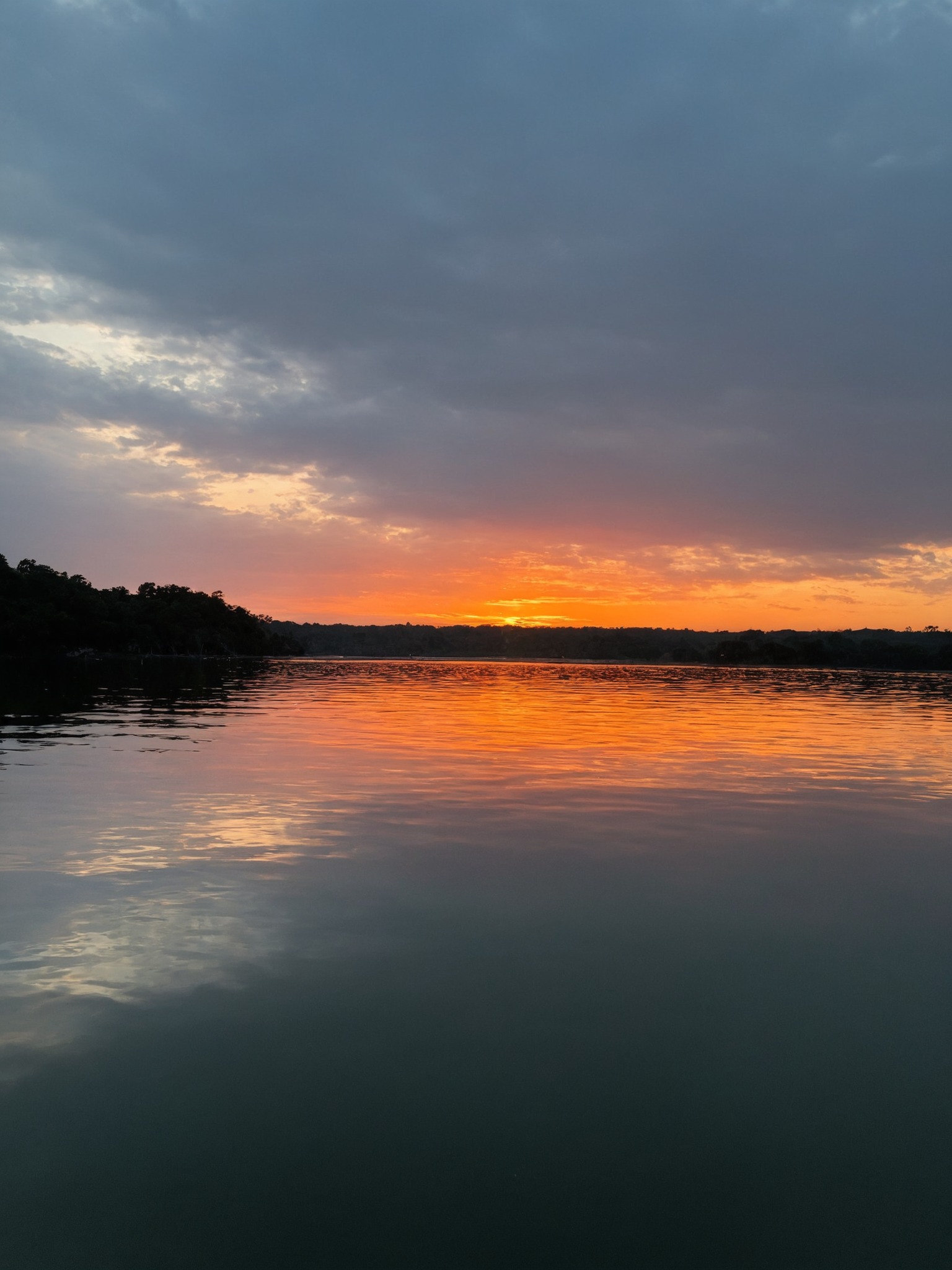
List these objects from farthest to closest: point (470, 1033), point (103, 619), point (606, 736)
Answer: point (103, 619) < point (606, 736) < point (470, 1033)

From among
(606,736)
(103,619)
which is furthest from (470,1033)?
(103,619)

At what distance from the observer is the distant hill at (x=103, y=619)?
125m

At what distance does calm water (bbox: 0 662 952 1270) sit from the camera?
4922mm

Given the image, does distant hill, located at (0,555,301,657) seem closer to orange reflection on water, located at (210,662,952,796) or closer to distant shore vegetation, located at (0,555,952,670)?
distant shore vegetation, located at (0,555,952,670)

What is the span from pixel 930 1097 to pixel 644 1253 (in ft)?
9.17

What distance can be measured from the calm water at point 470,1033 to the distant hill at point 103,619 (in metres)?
121

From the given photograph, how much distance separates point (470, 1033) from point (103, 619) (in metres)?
139

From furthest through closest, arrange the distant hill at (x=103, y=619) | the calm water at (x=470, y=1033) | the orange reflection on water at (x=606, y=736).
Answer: the distant hill at (x=103, y=619), the orange reflection on water at (x=606, y=736), the calm water at (x=470, y=1033)

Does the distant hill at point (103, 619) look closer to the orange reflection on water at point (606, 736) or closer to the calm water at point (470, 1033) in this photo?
the orange reflection on water at point (606, 736)

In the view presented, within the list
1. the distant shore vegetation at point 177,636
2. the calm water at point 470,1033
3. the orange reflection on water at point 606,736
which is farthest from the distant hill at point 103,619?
the calm water at point 470,1033

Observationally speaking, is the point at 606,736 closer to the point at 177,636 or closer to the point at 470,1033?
the point at 470,1033

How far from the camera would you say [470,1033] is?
22.8 ft

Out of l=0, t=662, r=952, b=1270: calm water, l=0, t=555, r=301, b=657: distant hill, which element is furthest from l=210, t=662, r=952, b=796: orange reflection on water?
l=0, t=555, r=301, b=657: distant hill

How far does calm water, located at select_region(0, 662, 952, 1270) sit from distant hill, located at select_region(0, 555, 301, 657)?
121225 millimetres
